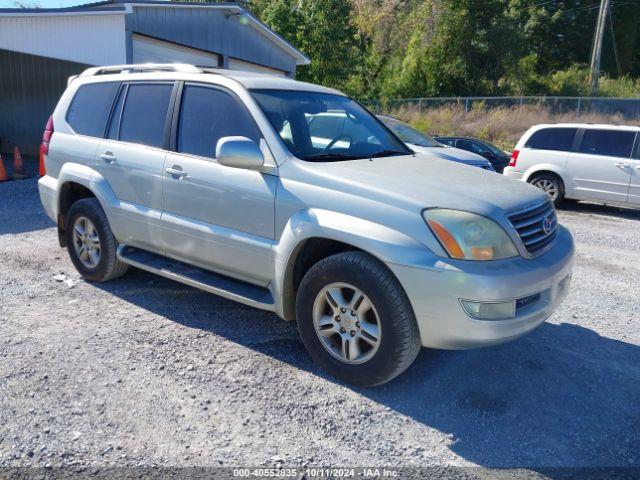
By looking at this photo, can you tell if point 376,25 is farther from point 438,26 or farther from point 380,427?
point 380,427

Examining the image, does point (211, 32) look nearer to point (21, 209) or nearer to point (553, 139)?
point (21, 209)

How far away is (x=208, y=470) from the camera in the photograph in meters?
2.83

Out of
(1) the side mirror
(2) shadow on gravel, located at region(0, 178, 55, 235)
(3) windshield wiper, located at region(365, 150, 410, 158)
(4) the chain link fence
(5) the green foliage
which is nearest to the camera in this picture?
(1) the side mirror

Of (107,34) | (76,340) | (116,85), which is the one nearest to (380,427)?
(76,340)

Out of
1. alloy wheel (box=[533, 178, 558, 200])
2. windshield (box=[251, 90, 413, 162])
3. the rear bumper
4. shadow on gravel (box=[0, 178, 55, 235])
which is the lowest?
shadow on gravel (box=[0, 178, 55, 235])

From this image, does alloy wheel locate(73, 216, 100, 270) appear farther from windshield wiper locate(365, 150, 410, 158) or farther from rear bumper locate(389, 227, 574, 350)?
rear bumper locate(389, 227, 574, 350)

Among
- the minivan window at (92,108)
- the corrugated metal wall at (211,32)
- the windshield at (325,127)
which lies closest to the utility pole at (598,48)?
the corrugated metal wall at (211,32)

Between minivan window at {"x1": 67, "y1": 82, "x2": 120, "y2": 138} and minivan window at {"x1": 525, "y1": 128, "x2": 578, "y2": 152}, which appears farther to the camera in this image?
minivan window at {"x1": 525, "y1": 128, "x2": 578, "y2": 152}

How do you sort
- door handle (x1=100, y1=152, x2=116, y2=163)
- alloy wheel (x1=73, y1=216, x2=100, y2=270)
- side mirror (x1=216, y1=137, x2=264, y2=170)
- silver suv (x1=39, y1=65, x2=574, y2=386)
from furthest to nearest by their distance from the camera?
alloy wheel (x1=73, y1=216, x2=100, y2=270) → door handle (x1=100, y1=152, x2=116, y2=163) → side mirror (x1=216, y1=137, x2=264, y2=170) → silver suv (x1=39, y1=65, x2=574, y2=386)

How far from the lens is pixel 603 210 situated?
446 inches

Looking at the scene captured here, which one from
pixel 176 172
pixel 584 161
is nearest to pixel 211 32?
pixel 584 161

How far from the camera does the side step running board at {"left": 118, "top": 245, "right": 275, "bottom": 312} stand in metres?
3.96

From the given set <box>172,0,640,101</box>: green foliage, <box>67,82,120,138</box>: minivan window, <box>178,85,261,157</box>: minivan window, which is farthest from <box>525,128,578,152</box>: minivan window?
<box>172,0,640,101</box>: green foliage

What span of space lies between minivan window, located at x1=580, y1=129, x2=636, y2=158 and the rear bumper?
850 cm
